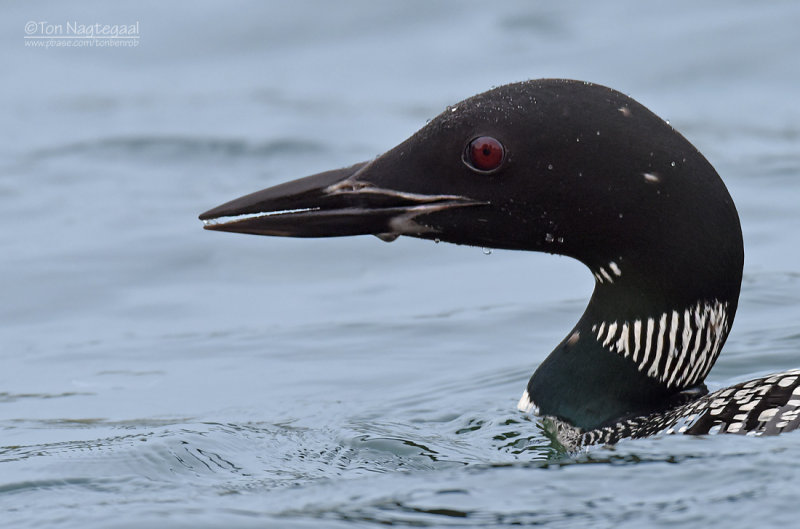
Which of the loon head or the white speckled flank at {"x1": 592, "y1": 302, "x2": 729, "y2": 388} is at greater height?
the loon head

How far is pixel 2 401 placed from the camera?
590cm

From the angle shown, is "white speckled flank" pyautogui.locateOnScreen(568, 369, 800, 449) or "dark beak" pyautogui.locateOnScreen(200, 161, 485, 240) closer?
"white speckled flank" pyautogui.locateOnScreen(568, 369, 800, 449)

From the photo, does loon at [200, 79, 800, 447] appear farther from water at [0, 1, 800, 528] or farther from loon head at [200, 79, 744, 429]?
water at [0, 1, 800, 528]

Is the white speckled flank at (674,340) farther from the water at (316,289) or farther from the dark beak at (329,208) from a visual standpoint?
the dark beak at (329,208)

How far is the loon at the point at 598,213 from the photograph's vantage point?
4266mm

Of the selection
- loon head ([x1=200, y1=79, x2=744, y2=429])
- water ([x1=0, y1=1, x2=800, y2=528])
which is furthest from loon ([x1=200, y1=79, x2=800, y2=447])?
water ([x1=0, y1=1, x2=800, y2=528])

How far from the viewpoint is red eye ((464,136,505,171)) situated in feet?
14.1

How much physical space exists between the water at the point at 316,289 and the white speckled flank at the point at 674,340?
1.33 feet

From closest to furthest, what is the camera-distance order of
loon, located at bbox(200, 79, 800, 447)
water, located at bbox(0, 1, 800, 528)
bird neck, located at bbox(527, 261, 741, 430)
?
water, located at bbox(0, 1, 800, 528) → loon, located at bbox(200, 79, 800, 447) → bird neck, located at bbox(527, 261, 741, 430)

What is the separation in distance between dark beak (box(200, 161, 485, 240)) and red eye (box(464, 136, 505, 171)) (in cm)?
12

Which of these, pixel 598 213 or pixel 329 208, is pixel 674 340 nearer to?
pixel 598 213

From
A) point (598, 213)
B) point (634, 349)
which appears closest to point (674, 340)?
point (634, 349)

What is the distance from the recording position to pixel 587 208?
435 centimetres

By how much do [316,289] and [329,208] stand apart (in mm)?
3145
